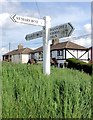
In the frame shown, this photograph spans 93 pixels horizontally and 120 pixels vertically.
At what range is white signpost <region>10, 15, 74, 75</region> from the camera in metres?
6.13

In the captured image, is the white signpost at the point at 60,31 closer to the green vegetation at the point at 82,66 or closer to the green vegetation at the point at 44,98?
the green vegetation at the point at 44,98

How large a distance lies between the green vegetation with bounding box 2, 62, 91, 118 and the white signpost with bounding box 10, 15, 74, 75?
1.52m

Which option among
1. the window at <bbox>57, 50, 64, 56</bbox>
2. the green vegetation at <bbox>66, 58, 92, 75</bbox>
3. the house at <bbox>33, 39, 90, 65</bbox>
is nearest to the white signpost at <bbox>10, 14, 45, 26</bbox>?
the green vegetation at <bbox>66, 58, 92, 75</bbox>

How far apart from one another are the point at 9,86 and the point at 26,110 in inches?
17.1

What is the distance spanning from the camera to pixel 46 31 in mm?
6777

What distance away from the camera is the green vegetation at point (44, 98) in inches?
163

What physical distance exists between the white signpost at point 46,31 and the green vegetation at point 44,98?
1525 millimetres

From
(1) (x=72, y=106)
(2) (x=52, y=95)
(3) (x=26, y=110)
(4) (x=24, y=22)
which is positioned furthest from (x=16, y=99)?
(4) (x=24, y=22)

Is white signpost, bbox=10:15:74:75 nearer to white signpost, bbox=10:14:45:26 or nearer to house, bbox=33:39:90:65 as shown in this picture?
white signpost, bbox=10:14:45:26

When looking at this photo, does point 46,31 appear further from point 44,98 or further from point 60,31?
point 44,98

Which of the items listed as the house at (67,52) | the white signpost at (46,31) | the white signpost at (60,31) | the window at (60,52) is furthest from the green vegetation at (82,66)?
the window at (60,52)

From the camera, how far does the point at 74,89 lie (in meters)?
4.61

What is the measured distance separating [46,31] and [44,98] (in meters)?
2.72

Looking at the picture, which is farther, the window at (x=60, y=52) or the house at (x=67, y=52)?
the window at (x=60, y=52)
